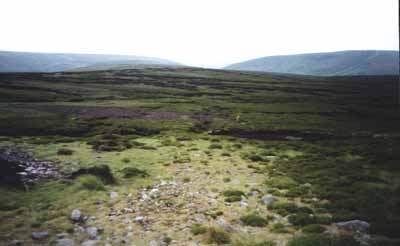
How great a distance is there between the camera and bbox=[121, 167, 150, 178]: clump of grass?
2004 cm

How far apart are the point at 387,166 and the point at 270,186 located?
11791mm

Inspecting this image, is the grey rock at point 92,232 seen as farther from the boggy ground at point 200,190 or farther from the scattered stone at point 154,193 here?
the scattered stone at point 154,193

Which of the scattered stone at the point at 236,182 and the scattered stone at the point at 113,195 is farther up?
the scattered stone at the point at 113,195

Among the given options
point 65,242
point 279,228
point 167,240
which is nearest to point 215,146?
point 279,228

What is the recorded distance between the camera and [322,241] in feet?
38.8

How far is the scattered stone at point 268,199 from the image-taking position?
16.4 meters

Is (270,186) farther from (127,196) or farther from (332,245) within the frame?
(127,196)

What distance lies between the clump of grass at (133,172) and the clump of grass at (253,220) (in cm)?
838

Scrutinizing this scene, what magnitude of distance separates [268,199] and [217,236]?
5342mm

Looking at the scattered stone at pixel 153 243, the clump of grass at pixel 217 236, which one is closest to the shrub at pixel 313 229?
the clump of grass at pixel 217 236

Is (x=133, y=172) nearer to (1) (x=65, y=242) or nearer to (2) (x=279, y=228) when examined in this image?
(1) (x=65, y=242)

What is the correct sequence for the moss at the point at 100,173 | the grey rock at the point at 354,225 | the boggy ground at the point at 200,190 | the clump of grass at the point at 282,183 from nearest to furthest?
the boggy ground at the point at 200,190
the grey rock at the point at 354,225
the moss at the point at 100,173
the clump of grass at the point at 282,183

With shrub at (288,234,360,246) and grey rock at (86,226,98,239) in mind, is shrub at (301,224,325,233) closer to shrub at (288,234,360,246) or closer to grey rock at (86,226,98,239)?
shrub at (288,234,360,246)

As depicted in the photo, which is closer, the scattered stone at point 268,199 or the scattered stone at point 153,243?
the scattered stone at point 153,243
